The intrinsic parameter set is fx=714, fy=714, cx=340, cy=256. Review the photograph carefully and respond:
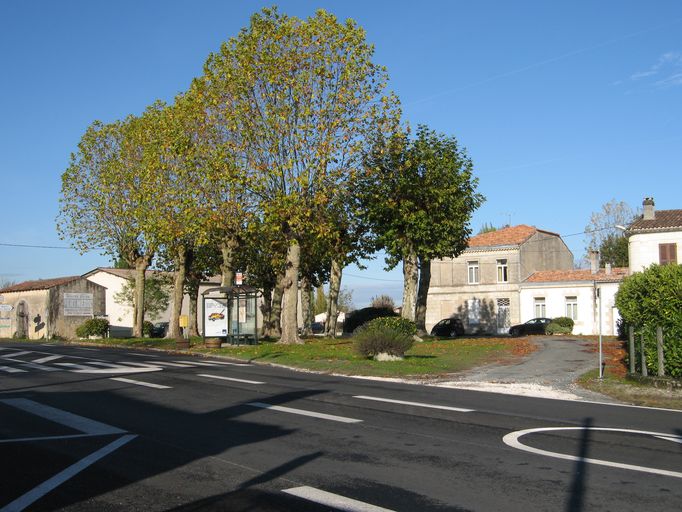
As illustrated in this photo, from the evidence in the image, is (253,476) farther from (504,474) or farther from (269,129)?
(269,129)

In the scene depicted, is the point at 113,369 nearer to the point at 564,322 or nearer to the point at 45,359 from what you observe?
the point at 45,359

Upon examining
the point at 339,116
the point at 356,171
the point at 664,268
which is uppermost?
the point at 339,116

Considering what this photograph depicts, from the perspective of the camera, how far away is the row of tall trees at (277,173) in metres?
29.7

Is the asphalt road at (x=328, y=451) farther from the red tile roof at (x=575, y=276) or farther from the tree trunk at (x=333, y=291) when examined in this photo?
the red tile roof at (x=575, y=276)

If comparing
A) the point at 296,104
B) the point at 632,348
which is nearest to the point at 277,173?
the point at 296,104

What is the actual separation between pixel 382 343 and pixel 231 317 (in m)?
13.2

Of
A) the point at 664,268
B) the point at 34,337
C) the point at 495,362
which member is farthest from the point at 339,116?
the point at 34,337

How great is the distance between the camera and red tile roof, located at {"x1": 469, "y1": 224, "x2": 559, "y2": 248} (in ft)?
199

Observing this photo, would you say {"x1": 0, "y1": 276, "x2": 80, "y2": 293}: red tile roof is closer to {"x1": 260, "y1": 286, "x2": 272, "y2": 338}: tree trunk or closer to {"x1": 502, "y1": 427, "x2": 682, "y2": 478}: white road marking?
{"x1": 260, "y1": 286, "x2": 272, "y2": 338}: tree trunk

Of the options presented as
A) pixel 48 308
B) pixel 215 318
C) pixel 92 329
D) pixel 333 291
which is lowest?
pixel 92 329

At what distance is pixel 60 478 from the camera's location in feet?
23.6

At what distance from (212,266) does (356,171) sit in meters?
22.2

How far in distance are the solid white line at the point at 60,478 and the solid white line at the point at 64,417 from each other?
0.85 metres

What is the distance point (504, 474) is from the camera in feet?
24.1
